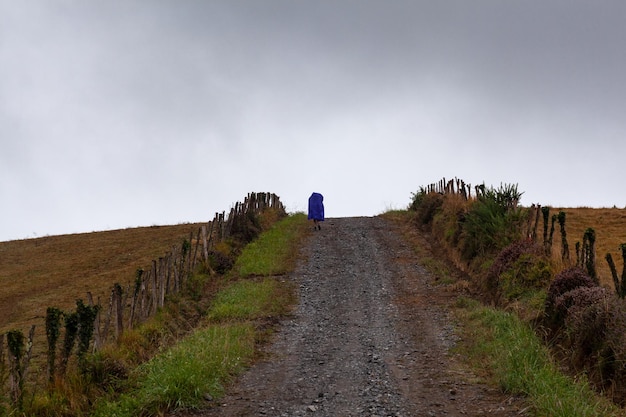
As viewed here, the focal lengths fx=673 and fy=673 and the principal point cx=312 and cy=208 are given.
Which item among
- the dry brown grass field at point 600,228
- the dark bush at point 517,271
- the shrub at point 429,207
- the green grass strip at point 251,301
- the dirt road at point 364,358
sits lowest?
the dirt road at point 364,358

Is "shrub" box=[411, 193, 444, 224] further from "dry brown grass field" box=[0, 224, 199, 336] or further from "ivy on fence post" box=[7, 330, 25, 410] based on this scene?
"ivy on fence post" box=[7, 330, 25, 410]

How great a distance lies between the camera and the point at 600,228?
88.9 ft

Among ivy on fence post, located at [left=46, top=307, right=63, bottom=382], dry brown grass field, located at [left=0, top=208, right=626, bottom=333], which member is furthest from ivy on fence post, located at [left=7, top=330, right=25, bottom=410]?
dry brown grass field, located at [left=0, top=208, right=626, bottom=333]

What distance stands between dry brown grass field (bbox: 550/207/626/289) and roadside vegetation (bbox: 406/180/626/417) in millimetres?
2880

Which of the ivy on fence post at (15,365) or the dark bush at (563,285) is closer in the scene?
the ivy on fence post at (15,365)

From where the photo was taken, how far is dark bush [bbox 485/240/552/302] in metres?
14.2

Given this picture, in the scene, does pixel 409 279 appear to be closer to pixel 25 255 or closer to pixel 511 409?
pixel 511 409

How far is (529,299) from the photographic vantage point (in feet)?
44.3

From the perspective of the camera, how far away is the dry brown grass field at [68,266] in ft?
61.6

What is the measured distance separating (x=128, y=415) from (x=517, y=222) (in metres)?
12.4

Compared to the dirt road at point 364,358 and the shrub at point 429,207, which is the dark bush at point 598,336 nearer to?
the dirt road at point 364,358

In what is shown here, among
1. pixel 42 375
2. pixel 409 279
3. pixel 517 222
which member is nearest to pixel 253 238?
pixel 409 279

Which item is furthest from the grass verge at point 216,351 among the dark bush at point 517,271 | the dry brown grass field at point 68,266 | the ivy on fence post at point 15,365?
the dark bush at point 517,271

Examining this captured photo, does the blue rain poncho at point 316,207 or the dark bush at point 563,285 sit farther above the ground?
the blue rain poncho at point 316,207
